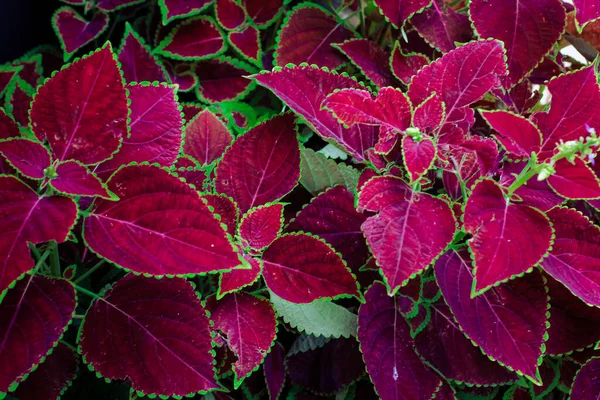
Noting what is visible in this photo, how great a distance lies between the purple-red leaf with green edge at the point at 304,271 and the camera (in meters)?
0.72

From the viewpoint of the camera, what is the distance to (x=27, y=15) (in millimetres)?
1316

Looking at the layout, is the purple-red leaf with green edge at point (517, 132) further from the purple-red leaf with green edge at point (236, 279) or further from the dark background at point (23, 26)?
the dark background at point (23, 26)

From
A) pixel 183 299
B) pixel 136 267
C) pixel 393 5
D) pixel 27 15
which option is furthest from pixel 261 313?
pixel 27 15

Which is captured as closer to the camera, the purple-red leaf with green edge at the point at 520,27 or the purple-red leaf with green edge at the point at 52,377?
the purple-red leaf with green edge at the point at 52,377

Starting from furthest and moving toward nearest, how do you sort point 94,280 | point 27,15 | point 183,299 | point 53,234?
point 27,15 → point 94,280 → point 183,299 → point 53,234

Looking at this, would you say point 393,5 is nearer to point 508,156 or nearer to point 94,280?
point 508,156

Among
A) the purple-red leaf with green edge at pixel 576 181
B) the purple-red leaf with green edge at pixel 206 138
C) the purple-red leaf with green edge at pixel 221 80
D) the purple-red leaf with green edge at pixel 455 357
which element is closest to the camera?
the purple-red leaf with green edge at pixel 576 181

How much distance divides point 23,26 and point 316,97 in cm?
86

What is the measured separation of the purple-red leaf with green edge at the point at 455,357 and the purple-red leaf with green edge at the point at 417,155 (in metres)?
0.26

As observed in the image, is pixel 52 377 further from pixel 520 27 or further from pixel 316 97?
pixel 520 27

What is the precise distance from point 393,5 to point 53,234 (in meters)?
0.65

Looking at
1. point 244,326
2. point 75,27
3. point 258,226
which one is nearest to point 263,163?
point 258,226

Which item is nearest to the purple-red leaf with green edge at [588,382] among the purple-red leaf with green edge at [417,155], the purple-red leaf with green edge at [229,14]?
the purple-red leaf with green edge at [417,155]

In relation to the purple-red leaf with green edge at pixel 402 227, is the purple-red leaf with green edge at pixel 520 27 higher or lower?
higher
